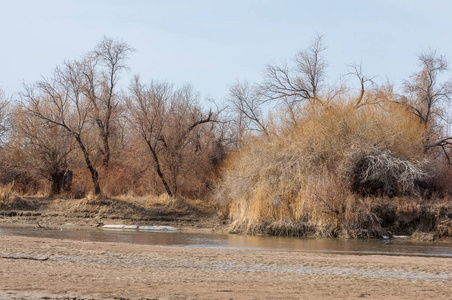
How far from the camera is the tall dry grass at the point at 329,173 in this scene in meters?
24.6

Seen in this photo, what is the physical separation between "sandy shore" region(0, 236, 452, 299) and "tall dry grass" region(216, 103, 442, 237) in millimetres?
7738

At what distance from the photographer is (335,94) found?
31.1 m

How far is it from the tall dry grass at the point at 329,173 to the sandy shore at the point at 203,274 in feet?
25.4

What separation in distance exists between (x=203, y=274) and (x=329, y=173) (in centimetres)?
1500

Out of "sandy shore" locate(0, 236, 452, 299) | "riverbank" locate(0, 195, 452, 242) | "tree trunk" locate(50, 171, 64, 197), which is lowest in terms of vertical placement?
"sandy shore" locate(0, 236, 452, 299)

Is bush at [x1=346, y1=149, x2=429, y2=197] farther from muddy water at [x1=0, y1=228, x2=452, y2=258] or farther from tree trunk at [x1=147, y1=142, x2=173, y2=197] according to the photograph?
tree trunk at [x1=147, y1=142, x2=173, y2=197]

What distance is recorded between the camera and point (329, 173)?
2595 cm

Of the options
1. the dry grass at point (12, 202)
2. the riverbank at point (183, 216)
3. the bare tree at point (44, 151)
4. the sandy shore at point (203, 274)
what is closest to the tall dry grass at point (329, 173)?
the riverbank at point (183, 216)

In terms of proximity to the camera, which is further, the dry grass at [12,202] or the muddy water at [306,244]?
the dry grass at [12,202]

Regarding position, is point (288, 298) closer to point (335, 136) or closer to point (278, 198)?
point (278, 198)

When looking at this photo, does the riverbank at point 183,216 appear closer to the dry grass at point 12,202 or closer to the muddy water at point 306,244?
the dry grass at point 12,202

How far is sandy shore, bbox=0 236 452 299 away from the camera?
982 centimetres

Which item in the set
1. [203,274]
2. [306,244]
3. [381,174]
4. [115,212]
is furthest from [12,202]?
[203,274]

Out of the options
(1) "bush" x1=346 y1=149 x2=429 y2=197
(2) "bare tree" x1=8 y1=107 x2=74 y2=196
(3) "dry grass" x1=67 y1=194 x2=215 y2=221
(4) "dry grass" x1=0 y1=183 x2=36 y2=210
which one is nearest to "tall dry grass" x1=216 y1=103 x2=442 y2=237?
(1) "bush" x1=346 y1=149 x2=429 y2=197
